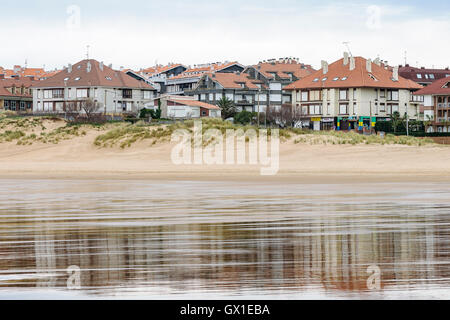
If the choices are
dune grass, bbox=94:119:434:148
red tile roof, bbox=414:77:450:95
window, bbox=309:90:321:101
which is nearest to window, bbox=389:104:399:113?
red tile roof, bbox=414:77:450:95

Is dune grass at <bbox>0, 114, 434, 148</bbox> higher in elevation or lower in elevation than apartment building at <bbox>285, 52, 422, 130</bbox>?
lower

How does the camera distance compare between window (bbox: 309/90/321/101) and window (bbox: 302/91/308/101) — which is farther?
window (bbox: 302/91/308/101)

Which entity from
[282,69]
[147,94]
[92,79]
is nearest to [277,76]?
[282,69]

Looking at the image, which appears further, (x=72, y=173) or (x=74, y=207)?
(x=72, y=173)

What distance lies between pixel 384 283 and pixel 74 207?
12.5 meters

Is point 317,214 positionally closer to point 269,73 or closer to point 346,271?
point 346,271

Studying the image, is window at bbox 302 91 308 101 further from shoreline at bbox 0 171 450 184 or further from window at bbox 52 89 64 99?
shoreline at bbox 0 171 450 184

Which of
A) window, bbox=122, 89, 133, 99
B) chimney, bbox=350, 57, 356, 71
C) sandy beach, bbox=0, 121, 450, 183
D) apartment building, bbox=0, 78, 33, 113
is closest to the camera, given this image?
sandy beach, bbox=0, 121, 450, 183

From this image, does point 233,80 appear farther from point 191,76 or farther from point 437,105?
point 437,105

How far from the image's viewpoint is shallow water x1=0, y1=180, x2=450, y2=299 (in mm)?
9148

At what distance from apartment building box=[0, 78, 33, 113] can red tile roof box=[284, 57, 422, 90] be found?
43761mm
